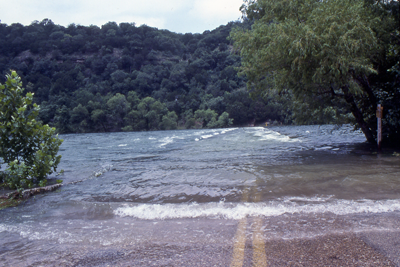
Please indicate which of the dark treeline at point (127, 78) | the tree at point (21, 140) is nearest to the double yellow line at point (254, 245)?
the tree at point (21, 140)

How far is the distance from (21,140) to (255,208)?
7.47 meters

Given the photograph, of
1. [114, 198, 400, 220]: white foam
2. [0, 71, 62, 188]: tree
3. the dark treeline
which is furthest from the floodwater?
the dark treeline

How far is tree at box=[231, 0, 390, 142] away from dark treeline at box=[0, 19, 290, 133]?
5715 cm

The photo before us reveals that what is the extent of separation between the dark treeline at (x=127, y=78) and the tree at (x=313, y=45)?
57.1 meters

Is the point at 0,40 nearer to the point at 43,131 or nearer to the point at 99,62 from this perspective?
the point at 99,62

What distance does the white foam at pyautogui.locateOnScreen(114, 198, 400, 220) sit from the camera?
5.04 meters

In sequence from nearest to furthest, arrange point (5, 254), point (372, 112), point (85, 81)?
1. point (5, 254)
2. point (372, 112)
3. point (85, 81)

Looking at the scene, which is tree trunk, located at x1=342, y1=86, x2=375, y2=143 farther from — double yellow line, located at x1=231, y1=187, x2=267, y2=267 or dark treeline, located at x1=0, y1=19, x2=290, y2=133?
dark treeline, located at x1=0, y1=19, x2=290, y2=133

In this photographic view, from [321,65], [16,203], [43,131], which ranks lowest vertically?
[16,203]

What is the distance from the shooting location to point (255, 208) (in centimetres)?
541

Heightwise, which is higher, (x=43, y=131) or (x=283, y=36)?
(x=283, y=36)

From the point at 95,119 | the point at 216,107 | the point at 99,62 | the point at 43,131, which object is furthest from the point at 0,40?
the point at 43,131

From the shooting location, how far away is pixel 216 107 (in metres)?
102

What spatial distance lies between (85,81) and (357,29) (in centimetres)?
12655
